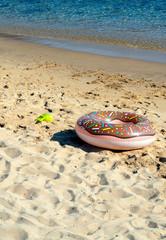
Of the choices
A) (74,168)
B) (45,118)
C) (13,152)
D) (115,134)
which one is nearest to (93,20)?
(45,118)

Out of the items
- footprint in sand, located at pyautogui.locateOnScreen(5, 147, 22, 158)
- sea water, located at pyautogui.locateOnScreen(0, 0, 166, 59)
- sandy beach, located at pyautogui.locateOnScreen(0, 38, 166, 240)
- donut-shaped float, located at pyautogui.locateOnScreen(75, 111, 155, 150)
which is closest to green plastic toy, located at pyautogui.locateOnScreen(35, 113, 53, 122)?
sandy beach, located at pyautogui.locateOnScreen(0, 38, 166, 240)

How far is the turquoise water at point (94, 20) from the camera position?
42.7ft

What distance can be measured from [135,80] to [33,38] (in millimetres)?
7864

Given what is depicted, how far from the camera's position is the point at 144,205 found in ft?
10.6

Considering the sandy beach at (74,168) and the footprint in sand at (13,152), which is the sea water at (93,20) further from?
the footprint in sand at (13,152)

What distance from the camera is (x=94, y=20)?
1650cm

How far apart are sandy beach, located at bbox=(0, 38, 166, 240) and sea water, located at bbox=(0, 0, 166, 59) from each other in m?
5.55

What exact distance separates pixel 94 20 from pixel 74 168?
14.0 meters

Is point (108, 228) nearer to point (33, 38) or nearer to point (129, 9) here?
point (33, 38)

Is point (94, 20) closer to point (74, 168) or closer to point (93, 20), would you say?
point (93, 20)

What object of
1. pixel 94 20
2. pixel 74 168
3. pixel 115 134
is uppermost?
pixel 94 20

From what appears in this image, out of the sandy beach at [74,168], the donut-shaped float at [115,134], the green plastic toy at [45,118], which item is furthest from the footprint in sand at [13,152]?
the green plastic toy at [45,118]

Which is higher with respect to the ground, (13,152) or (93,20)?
(93,20)

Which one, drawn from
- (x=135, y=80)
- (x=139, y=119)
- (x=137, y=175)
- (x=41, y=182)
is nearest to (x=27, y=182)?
(x=41, y=182)
